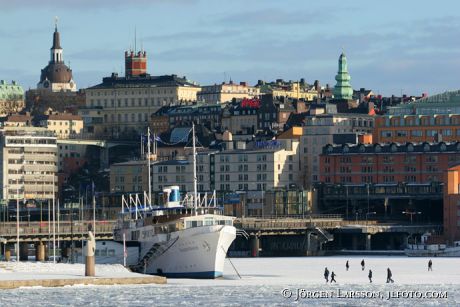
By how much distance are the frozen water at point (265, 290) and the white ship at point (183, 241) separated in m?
1.95

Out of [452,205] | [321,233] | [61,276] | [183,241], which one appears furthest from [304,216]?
[61,276]

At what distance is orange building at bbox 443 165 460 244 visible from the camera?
171500 millimetres

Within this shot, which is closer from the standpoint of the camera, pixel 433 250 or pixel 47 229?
pixel 47 229

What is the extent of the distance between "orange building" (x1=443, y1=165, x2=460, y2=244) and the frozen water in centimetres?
4441

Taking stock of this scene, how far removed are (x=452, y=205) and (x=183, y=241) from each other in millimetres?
62587

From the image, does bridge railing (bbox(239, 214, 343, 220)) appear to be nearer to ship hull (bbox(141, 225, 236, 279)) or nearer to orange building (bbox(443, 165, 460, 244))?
orange building (bbox(443, 165, 460, 244))

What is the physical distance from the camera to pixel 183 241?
113812 millimetres

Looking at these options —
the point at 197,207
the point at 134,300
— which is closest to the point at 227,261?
the point at 197,207

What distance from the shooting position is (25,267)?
360 ft

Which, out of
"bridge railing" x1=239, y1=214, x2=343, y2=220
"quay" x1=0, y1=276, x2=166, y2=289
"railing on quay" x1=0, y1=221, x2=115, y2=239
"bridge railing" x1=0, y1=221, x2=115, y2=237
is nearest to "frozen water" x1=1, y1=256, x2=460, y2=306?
"quay" x1=0, y1=276, x2=166, y2=289

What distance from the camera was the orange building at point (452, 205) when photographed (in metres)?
172

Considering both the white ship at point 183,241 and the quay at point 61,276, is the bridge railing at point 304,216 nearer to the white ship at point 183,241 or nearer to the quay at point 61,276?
the white ship at point 183,241

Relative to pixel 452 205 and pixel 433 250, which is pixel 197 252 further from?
pixel 452 205

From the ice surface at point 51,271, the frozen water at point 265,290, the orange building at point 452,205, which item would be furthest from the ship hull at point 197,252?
the orange building at point 452,205
